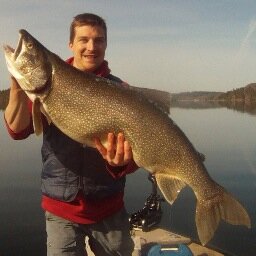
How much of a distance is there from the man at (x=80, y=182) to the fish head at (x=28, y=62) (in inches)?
7.3

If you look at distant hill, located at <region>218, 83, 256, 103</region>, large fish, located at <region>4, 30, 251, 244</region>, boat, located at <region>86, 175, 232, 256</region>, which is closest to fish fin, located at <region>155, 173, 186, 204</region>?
large fish, located at <region>4, 30, 251, 244</region>

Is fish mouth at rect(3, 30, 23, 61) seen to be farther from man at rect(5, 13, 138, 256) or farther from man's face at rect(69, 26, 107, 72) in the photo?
man's face at rect(69, 26, 107, 72)

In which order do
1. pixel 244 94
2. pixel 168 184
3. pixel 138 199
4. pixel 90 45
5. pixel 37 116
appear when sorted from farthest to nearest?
1. pixel 244 94
2. pixel 138 199
3. pixel 90 45
4. pixel 168 184
5. pixel 37 116

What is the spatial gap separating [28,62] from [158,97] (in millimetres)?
1254

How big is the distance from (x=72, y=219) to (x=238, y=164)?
18040 millimetres

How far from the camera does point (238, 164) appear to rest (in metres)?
20.9

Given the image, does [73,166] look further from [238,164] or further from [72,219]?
[238,164]

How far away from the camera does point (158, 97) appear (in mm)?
3838

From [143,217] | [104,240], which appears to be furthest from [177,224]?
[104,240]

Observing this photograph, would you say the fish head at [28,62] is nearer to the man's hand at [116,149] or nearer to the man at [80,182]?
the man at [80,182]

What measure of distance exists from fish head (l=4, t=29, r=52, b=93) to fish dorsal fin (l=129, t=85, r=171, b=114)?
0.83m

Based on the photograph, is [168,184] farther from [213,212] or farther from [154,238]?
[154,238]

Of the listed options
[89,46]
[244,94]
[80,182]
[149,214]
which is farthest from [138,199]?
[244,94]

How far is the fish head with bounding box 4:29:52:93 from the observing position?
12.0 ft
